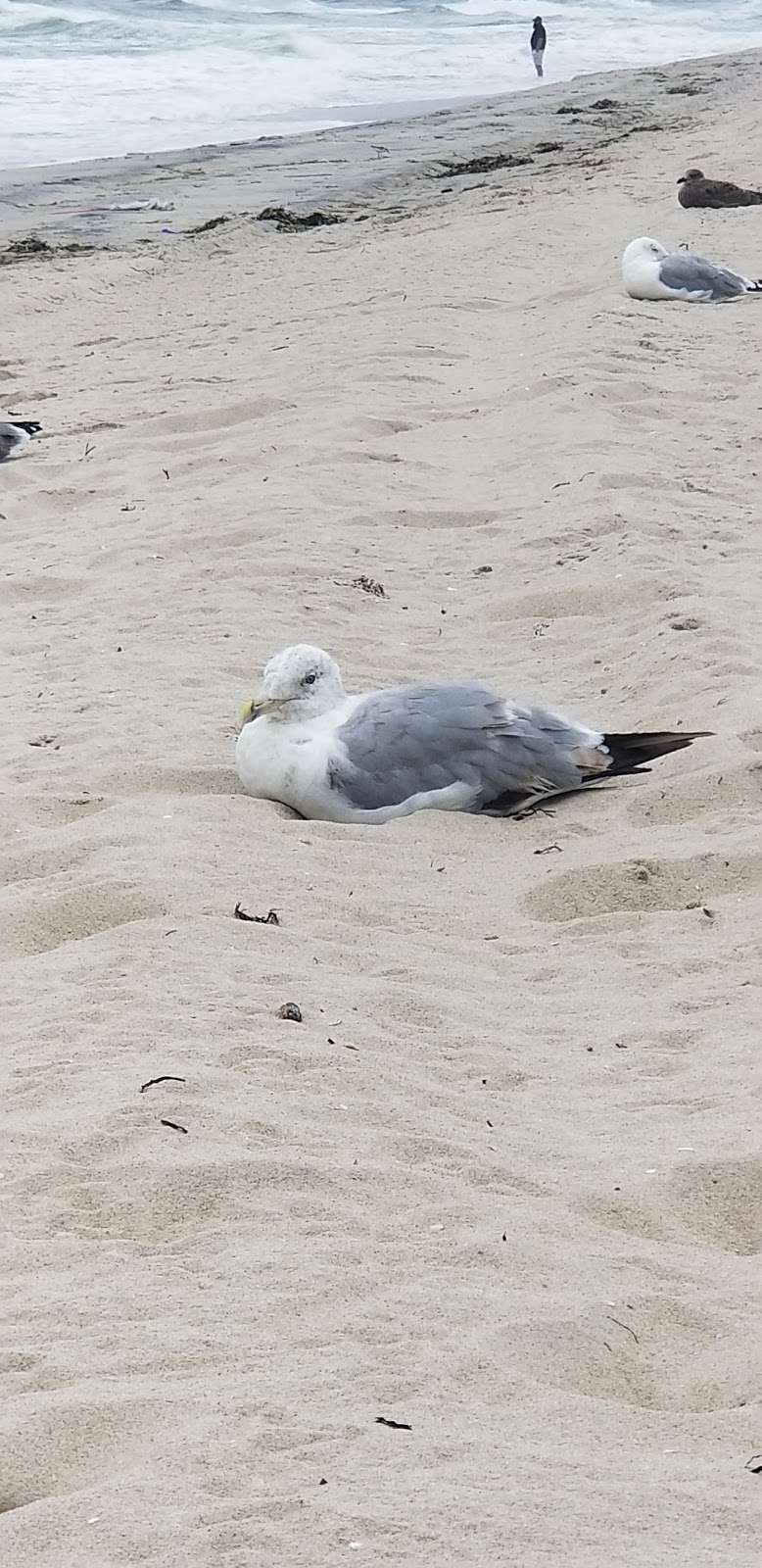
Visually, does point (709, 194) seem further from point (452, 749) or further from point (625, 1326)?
point (625, 1326)

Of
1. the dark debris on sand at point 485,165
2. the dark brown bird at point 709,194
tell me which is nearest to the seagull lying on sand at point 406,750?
the dark brown bird at point 709,194

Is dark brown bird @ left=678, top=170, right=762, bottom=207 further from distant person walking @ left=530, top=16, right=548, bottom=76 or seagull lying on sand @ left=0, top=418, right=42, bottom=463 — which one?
distant person walking @ left=530, top=16, right=548, bottom=76

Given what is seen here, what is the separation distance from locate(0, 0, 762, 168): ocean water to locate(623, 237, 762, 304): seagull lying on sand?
32.0 feet

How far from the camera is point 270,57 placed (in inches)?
1128

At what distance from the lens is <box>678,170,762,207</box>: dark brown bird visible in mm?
13734

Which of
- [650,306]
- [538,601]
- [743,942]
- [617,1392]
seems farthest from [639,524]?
[617,1392]

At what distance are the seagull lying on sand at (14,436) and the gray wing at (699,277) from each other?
3950 millimetres

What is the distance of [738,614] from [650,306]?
5.18 m

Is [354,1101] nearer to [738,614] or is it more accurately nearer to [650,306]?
[738,614]

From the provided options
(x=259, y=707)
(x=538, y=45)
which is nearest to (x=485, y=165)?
(x=538, y=45)

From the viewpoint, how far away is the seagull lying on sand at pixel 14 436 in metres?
8.41

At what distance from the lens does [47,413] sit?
362 inches

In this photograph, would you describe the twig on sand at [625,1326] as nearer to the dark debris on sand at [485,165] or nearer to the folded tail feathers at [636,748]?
the folded tail feathers at [636,748]

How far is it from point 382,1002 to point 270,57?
27.5m
